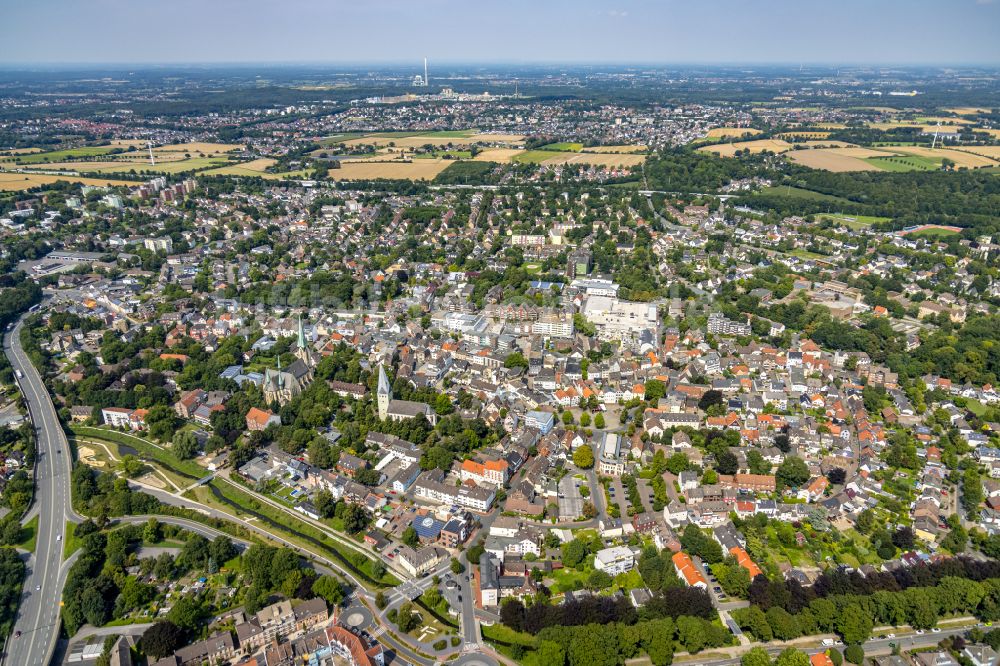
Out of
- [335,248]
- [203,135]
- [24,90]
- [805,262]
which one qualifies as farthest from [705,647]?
[24,90]

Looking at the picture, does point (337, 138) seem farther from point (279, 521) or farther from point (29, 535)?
point (279, 521)

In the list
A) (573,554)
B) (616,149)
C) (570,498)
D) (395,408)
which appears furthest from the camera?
(616,149)

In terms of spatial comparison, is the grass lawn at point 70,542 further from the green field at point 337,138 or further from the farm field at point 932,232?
the green field at point 337,138

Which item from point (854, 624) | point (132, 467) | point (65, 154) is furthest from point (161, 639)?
point (65, 154)

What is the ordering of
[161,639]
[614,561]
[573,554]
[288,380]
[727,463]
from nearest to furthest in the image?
[161,639], [614,561], [573,554], [727,463], [288,380]

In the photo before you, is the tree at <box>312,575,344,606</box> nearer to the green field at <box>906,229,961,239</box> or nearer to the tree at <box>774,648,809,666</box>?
the tree at <box>774,648,809,666</box>

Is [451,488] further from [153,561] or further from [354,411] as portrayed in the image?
[153,561]
